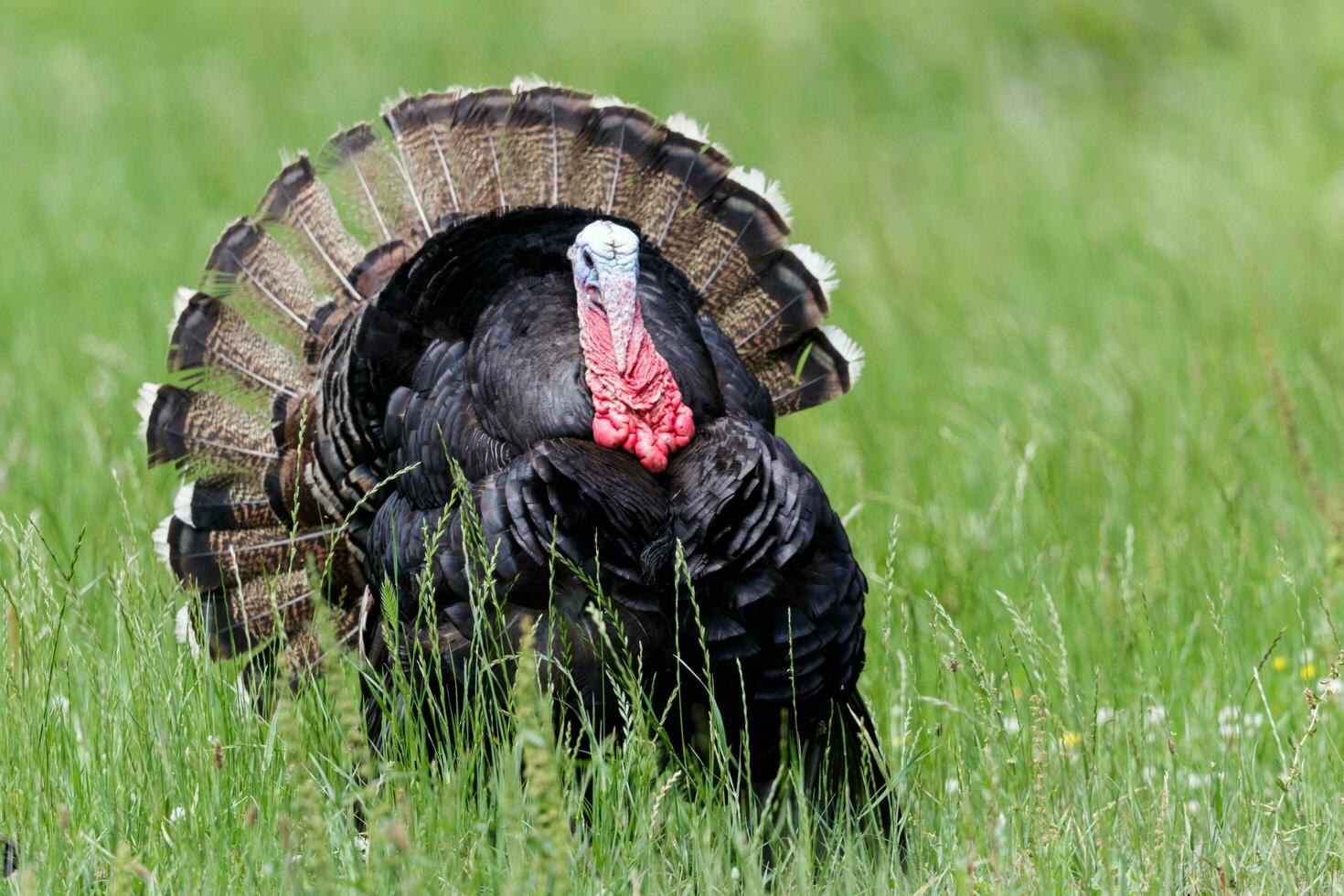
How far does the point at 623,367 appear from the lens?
345cm

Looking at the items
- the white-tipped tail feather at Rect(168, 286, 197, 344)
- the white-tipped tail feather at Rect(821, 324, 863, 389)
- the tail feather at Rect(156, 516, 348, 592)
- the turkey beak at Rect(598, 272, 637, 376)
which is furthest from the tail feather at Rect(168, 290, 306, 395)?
the white-tipped tail feather at Rect(821, 324, 863, 389)

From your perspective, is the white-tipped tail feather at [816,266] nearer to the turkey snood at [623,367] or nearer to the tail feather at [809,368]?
the tail feather at [809,368]

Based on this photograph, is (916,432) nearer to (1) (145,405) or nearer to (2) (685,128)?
(2) (685,128)

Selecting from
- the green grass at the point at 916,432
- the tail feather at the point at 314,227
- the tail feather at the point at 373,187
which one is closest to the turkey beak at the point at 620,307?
the green grass at the point at 916,432

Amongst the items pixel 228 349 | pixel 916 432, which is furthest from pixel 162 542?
pixel 916 432

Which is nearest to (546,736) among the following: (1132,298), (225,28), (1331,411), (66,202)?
(1331,411)

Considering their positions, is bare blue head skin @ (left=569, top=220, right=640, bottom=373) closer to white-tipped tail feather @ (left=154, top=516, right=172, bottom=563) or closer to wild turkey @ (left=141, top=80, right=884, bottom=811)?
wild turkey @ (left=141, top=80, right=884, bottom=811)

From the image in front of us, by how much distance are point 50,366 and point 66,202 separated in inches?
85.4

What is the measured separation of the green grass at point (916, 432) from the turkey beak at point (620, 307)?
0.75 metres

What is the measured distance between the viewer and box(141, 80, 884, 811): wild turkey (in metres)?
3.22

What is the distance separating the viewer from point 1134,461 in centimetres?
543

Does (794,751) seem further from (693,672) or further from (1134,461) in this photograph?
(1134,461)

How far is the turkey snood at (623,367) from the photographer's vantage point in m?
3.43

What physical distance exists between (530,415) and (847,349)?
51.9 inches
